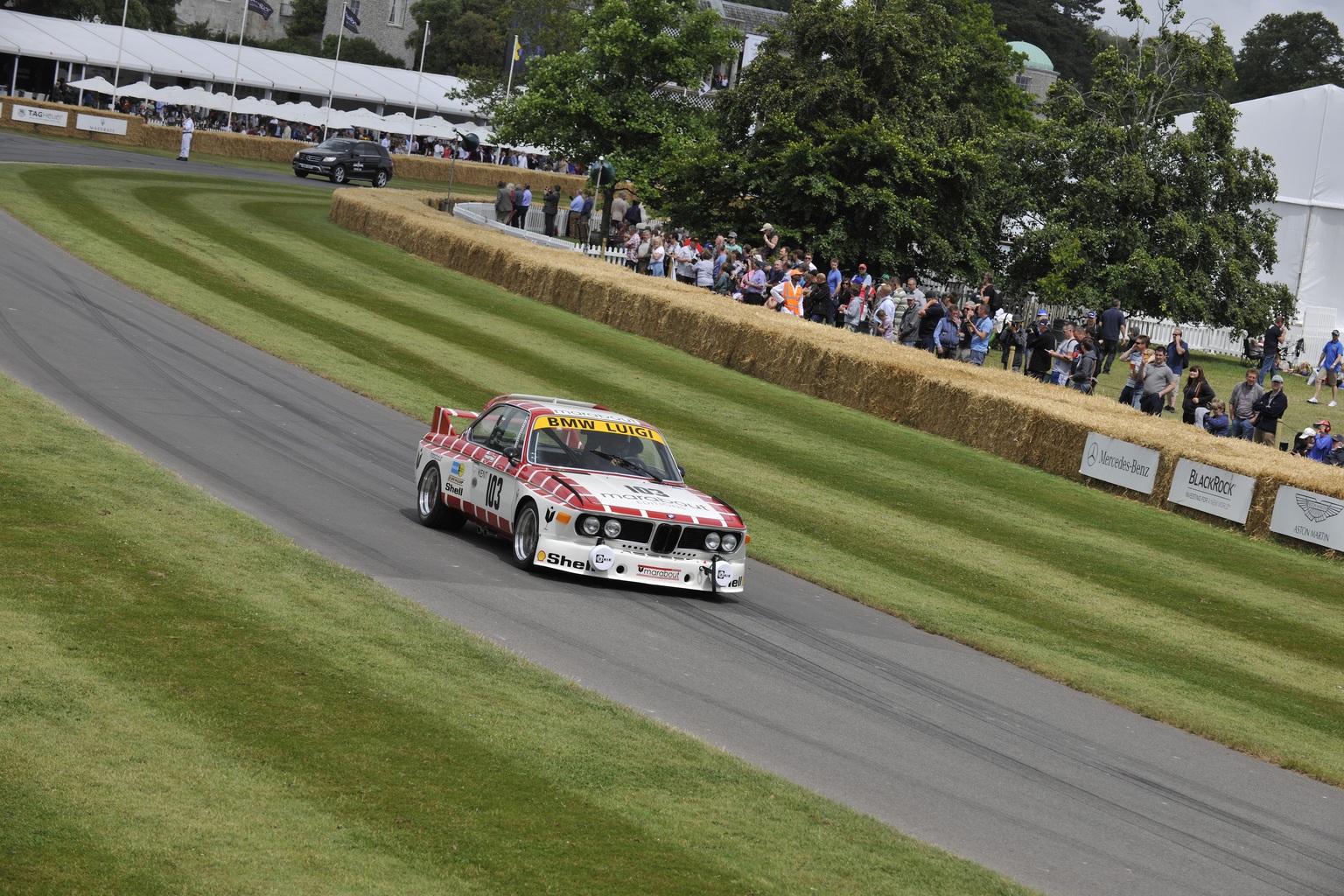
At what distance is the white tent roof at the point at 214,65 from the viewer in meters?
72.9

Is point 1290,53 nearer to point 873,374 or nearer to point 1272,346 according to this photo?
point 1272,346

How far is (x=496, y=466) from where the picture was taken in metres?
13.9

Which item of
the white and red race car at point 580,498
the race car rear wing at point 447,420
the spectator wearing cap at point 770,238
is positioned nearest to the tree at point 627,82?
the spectator wearing cap at point 770,238

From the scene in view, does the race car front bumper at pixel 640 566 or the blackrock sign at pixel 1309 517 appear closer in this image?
the race car front bumper at pixel 640 566

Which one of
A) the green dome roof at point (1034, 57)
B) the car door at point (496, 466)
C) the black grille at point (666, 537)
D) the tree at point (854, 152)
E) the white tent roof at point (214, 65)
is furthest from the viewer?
the green dome roof at point (1034, 57)

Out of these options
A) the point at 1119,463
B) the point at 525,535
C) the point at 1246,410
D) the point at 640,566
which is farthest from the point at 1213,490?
the point at 525,535

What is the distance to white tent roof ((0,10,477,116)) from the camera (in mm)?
72875

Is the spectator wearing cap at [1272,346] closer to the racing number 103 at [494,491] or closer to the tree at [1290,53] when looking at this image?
the racing number 103 at [494,491]

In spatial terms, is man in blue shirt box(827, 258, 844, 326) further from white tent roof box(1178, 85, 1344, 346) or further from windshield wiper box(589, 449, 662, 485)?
white tent roof box(1178, 85, 1344, 346)

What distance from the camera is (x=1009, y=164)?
139ft

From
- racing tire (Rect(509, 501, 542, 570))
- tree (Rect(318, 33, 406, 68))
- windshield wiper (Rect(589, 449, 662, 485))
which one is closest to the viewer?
racing tire (Rect(509, 501, 542, 570))

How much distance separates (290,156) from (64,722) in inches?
2567

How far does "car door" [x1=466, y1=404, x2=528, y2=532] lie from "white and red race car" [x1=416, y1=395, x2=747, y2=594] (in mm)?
12

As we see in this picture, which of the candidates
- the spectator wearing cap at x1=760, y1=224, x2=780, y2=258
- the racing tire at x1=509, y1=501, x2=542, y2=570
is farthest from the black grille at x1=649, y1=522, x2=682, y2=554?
the spectator wearing cap at x1=760, y1=224, x2=780, y2=258
